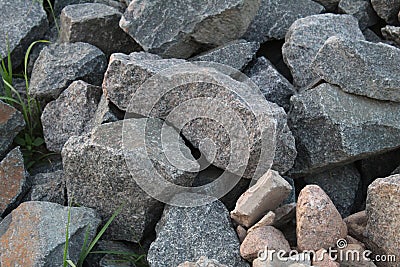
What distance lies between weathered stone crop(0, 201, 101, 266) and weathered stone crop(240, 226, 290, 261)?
62cm

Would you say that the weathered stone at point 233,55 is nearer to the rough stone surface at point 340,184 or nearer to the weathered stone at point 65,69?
the weathered stone at point 65,69

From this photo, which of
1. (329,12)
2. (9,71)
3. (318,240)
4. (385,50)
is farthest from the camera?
(329,12)

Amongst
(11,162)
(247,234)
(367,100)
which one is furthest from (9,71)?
(367,100)

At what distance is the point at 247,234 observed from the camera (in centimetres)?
242

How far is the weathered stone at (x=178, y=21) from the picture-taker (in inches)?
119

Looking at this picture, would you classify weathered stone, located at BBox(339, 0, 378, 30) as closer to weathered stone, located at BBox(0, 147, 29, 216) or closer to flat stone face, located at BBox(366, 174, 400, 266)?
flat stone face, located at BBox(366, 174, 400, 266)

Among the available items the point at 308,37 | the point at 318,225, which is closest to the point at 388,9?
the point at 308,37

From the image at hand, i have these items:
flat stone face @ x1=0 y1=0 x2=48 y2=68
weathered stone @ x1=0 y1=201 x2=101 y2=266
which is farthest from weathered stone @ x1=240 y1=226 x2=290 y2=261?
flat stone face @ x1=0 y1=0 x2=48 y2=68

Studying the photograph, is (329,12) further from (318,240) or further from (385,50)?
(318,240)

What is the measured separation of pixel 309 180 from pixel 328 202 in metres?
0.59

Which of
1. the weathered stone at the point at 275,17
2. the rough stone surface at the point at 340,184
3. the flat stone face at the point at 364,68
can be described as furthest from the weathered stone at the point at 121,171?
the weathered stone at the point at 275,17

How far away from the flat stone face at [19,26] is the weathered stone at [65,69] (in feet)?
0.87

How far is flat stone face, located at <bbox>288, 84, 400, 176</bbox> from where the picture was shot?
269 centimetres

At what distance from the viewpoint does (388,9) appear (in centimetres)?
331
